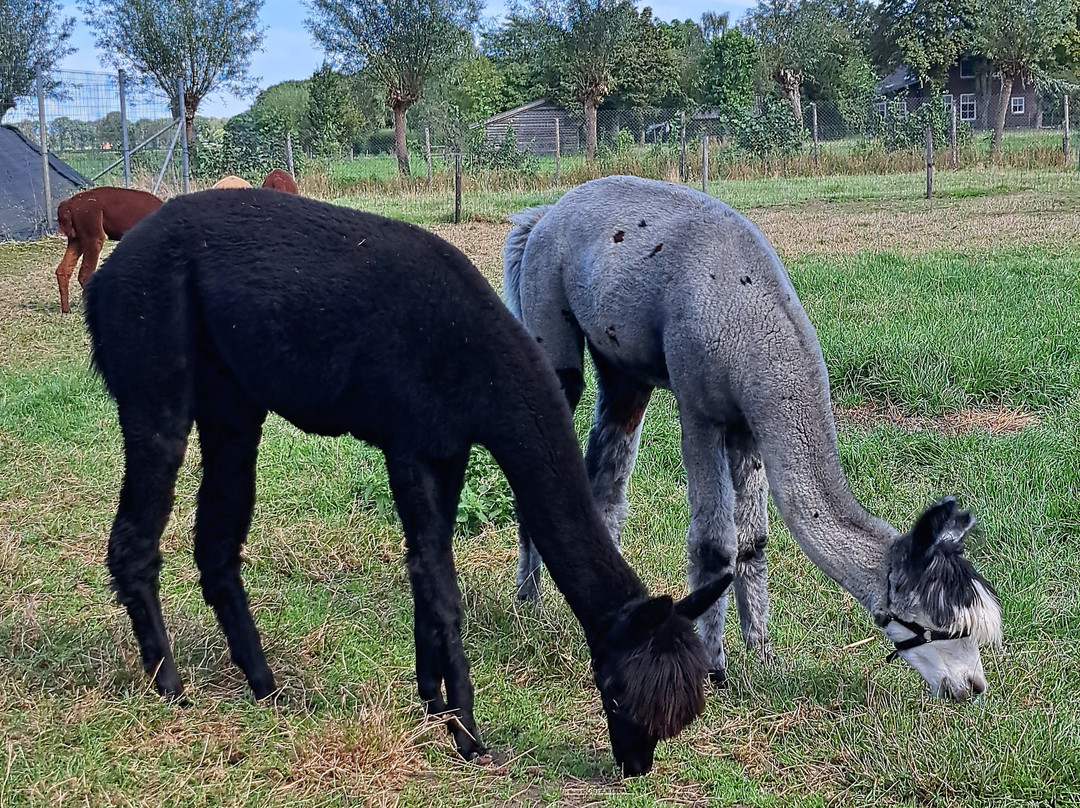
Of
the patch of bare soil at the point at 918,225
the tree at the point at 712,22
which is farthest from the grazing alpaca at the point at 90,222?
the tree at the point at 712,22

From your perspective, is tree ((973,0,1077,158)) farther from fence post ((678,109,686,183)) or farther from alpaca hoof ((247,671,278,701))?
alpaca hoof ((247,671,278,701))

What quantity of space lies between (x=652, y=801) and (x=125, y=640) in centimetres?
210

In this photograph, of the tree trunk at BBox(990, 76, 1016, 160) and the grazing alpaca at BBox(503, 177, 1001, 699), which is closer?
the grazing alpaca at BBox(503, 177, 1001, 699)

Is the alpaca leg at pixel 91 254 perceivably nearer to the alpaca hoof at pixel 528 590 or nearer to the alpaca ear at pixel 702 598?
the alpaca hoof at pixel 528 590

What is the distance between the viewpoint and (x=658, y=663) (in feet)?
9.84

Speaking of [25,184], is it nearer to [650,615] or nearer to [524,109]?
[650,615]

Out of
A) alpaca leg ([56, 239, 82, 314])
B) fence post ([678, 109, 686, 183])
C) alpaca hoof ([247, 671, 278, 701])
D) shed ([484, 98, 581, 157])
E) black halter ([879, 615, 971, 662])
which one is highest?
shed ([484, 98, 581, 157])

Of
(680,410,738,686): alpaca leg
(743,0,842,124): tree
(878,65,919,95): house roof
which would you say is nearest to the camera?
(680,410,738,686): alpaca leg

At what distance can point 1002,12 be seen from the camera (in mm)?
41094

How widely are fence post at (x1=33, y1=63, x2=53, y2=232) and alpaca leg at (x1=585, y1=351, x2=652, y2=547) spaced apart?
14026 mm

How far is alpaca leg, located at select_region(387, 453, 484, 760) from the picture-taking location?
10.8ft

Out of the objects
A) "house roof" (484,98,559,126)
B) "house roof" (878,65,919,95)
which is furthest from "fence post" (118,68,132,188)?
"house roof" (878,65,919,95)

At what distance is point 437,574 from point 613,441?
1490 mm

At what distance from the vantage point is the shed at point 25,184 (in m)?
16.1
